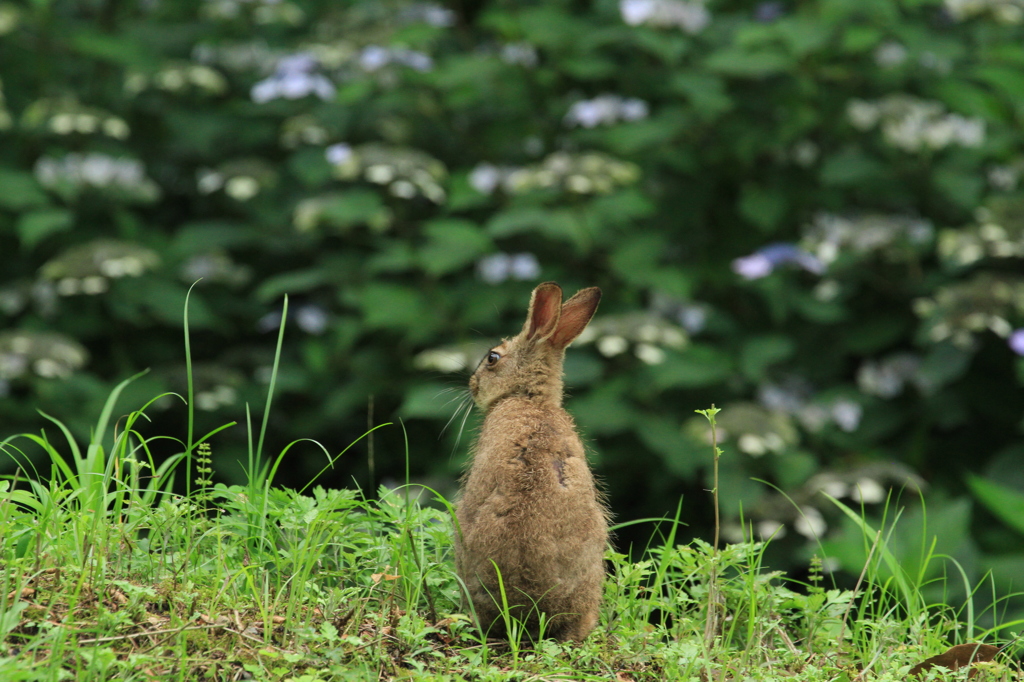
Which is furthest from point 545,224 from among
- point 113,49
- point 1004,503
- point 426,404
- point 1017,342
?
point 113,49

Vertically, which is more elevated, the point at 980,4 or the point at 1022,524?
the point at 980,4

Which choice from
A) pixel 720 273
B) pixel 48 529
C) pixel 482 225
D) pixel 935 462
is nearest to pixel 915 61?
pixel 720 273

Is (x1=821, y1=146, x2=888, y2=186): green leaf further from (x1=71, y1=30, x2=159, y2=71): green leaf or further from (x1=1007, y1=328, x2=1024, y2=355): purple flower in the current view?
(x1=71, y1=30, x2=159, y2=71): green leaf

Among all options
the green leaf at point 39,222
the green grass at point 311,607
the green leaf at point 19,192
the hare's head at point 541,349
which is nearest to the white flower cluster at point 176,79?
the green leaf at point 19,192

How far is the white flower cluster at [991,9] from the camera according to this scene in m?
5.94

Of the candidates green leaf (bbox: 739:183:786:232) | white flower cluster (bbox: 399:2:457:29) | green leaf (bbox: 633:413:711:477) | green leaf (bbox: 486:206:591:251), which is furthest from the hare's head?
white flower cluster (bbox: 399:2:457:29)

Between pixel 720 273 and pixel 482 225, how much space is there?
60.1 inches

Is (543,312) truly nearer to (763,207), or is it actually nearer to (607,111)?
(763,207)

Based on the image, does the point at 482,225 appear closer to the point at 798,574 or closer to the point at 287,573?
the point at 798,574

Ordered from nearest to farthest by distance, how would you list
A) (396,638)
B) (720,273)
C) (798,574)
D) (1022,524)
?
1. (396,638)
2. (1022,524)
3. (798,574)
4. (720,273)

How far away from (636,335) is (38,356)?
125 inches

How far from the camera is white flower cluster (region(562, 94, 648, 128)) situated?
252 inches

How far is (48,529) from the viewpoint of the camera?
8.21 ft

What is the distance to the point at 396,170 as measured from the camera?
19.1ft
